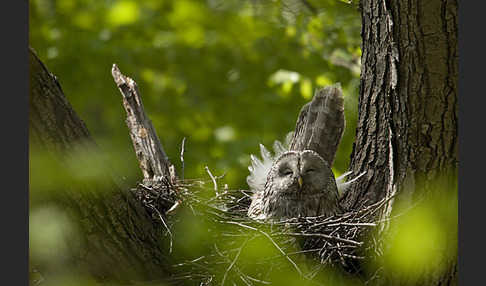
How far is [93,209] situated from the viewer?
242 centimetres

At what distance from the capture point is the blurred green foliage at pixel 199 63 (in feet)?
21.4

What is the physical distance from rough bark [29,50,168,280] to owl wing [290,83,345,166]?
1.62m

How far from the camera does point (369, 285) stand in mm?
2740

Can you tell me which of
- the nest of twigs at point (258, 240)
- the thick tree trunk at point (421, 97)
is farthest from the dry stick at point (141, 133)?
the thick tree trunk at point (421, 97)

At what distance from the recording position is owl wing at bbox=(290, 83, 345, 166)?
4.02 metres

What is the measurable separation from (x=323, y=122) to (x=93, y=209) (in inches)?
79.3

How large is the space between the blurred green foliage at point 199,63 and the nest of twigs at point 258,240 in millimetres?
2852

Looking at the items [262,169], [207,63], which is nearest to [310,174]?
[262,169]

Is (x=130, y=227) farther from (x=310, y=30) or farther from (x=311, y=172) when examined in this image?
(x=310, y=30)

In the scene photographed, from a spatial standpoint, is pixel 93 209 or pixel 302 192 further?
pixel 302 192

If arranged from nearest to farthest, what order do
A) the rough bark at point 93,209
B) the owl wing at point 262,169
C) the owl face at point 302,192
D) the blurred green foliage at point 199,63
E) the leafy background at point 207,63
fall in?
the rough bark at point 93,209
the owl face at point 302,192
the owl wing at point 262,169
the leafy background at point 207,63
the blurred green foliage at point 199,63

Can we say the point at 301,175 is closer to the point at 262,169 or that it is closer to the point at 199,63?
the point at 262,169

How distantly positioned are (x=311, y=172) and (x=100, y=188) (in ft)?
5.43

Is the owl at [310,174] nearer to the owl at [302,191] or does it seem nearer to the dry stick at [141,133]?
the owl at [302,191]
